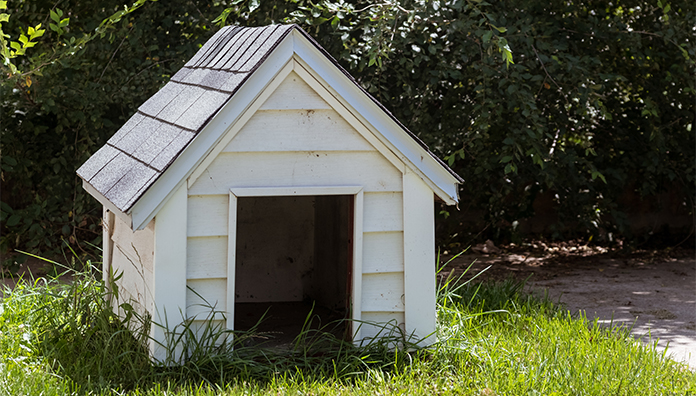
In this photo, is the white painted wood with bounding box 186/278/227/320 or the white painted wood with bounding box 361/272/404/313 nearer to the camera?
the white painted wood with bounding box 186/278/227/320

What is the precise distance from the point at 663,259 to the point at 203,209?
5180 millimetres

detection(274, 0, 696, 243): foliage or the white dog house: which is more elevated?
detection(274, 0, 696, 243): foliage

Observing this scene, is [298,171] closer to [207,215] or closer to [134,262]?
[207,215]

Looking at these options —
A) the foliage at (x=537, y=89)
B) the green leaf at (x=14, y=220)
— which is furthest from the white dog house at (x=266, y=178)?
the green leaf at (x=14, y=220)

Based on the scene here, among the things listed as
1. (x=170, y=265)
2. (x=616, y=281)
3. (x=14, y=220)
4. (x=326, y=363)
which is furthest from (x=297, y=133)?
(x=616, y=281)

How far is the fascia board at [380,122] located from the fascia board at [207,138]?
0.32ft

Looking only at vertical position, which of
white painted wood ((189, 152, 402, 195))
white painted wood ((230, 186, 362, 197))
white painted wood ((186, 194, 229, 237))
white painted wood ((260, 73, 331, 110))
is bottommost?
white painted wood ((186, 194, 229, 237))

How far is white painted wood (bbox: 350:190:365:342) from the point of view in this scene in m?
3.26

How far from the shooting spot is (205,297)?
3.13 metres

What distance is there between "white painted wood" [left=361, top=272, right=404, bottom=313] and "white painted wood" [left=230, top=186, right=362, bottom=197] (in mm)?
406

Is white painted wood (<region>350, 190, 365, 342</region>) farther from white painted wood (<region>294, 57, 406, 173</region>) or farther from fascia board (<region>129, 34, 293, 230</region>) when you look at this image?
fascia board (<region>129, 34, 293, 230</region>)

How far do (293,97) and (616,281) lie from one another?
3.85 metres

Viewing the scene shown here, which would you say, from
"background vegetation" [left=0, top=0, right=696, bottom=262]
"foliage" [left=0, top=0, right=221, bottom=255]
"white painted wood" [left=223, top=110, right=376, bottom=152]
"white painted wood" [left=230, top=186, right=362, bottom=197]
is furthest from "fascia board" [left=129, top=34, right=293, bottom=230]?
"foliage" [left=0, top=0, right=221, bottom=255]

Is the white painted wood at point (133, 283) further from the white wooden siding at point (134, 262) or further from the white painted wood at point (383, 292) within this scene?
the white painted wood at point (383, 292)
